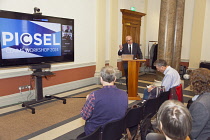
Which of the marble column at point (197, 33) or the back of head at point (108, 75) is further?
the marble column at point (197, 33)

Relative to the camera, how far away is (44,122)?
339cm

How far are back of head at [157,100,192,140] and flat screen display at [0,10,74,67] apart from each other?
3.28m

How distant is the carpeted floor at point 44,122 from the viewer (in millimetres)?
2939

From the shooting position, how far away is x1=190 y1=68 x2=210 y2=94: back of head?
1.89 meters

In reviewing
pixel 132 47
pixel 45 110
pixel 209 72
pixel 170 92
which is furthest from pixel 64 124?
pixel 132 47

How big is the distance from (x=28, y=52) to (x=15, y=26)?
0.55 meters

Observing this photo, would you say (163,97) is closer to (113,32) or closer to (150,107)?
(150,107)

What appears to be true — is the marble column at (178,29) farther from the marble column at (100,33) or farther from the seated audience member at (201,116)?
the seated audience member at (201,116)

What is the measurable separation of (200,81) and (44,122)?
8.45 feet

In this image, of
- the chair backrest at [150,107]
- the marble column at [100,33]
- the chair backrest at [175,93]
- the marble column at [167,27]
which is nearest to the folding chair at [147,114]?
the chair backrest at [150,107]

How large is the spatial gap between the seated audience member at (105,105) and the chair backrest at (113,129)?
3.3 inches

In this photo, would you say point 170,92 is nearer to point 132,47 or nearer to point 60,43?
point 132,47

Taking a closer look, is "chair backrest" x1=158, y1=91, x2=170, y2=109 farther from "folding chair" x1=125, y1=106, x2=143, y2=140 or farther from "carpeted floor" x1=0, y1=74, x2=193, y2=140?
"carpeted floor" x1=0, y1=74, x2=193, y2=140

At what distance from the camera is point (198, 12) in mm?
7664
